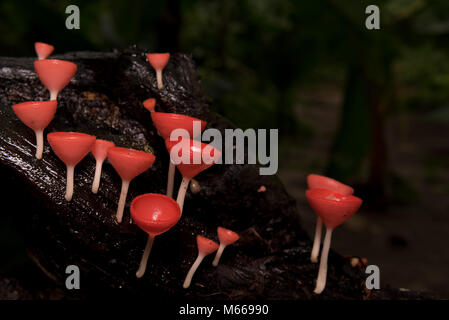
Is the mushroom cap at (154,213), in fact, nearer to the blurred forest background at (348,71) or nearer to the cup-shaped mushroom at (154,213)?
the cup-shaped mushroom at (154,213)

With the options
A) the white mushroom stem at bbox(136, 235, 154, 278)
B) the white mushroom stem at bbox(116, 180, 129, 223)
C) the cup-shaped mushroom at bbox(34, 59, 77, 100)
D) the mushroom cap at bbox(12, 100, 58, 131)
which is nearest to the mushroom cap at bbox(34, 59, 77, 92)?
the cup-shaped mushroom at bbox(34, 59, 77, 100)

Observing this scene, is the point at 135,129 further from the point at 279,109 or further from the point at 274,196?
the point at 279,109

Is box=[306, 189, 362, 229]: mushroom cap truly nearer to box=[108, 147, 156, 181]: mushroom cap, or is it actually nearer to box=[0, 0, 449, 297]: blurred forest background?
box=[108, 147, 156, 181]: mushroom cap

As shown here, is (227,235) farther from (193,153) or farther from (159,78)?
(159,78)

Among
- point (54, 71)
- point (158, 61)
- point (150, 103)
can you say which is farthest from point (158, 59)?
point (54, 71)

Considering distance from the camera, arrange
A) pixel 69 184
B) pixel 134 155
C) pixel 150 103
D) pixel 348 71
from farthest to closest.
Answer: pixel 348 71
pixel 150 103
pixel 69 184
pixel 134 155
